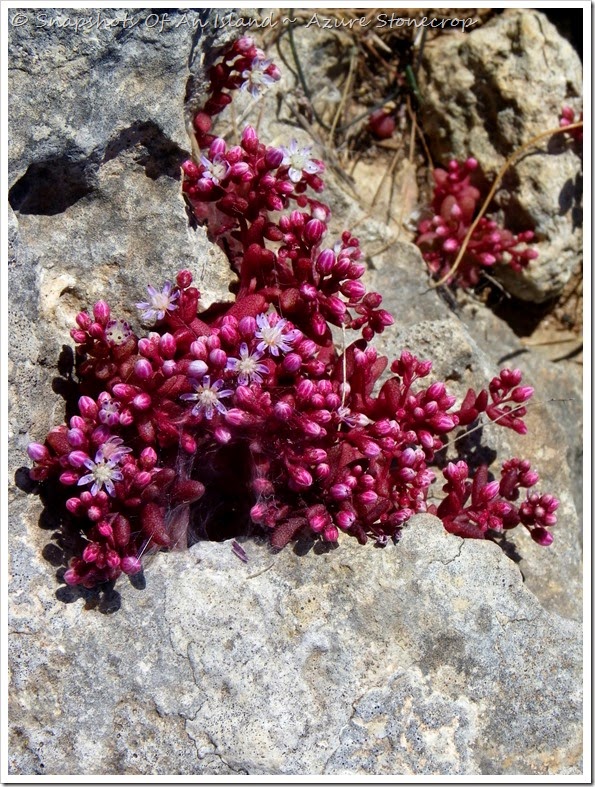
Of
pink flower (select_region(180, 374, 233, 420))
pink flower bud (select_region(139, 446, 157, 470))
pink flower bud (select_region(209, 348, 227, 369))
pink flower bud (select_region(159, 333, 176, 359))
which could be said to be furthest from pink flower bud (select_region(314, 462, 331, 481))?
pink flower bud (select_region(159, 333, 176, 359))

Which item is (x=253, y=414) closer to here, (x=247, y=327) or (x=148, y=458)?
(x=247, y=327)

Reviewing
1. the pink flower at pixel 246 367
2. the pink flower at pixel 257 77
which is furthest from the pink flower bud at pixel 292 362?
the pink flower at pixel 257 77

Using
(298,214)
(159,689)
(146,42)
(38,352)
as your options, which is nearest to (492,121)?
(298,214)

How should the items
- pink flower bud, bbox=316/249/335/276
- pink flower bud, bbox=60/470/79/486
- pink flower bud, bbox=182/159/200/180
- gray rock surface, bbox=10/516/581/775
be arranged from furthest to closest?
pink flower bud, bbox=182/159/200/180
pink flower bud, bbox=316/249/335/276
pink flower bud, bbox=60/470/79/486
gray rock surface, bbox=10/516/581/775

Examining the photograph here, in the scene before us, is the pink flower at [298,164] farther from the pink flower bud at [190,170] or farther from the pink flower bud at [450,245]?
the pink flower bud at [450,245]

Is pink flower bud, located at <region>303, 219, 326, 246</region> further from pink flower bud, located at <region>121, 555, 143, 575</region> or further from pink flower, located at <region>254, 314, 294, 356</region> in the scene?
pink flower bud, located at <region>121, 555, 143, 575</region>

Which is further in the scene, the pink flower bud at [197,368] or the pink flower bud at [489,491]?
the pink flower bud at [489,491]

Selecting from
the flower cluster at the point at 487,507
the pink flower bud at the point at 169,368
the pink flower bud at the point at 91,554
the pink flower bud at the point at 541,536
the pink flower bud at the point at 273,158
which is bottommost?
the pink flower bud at the point at 541,536
